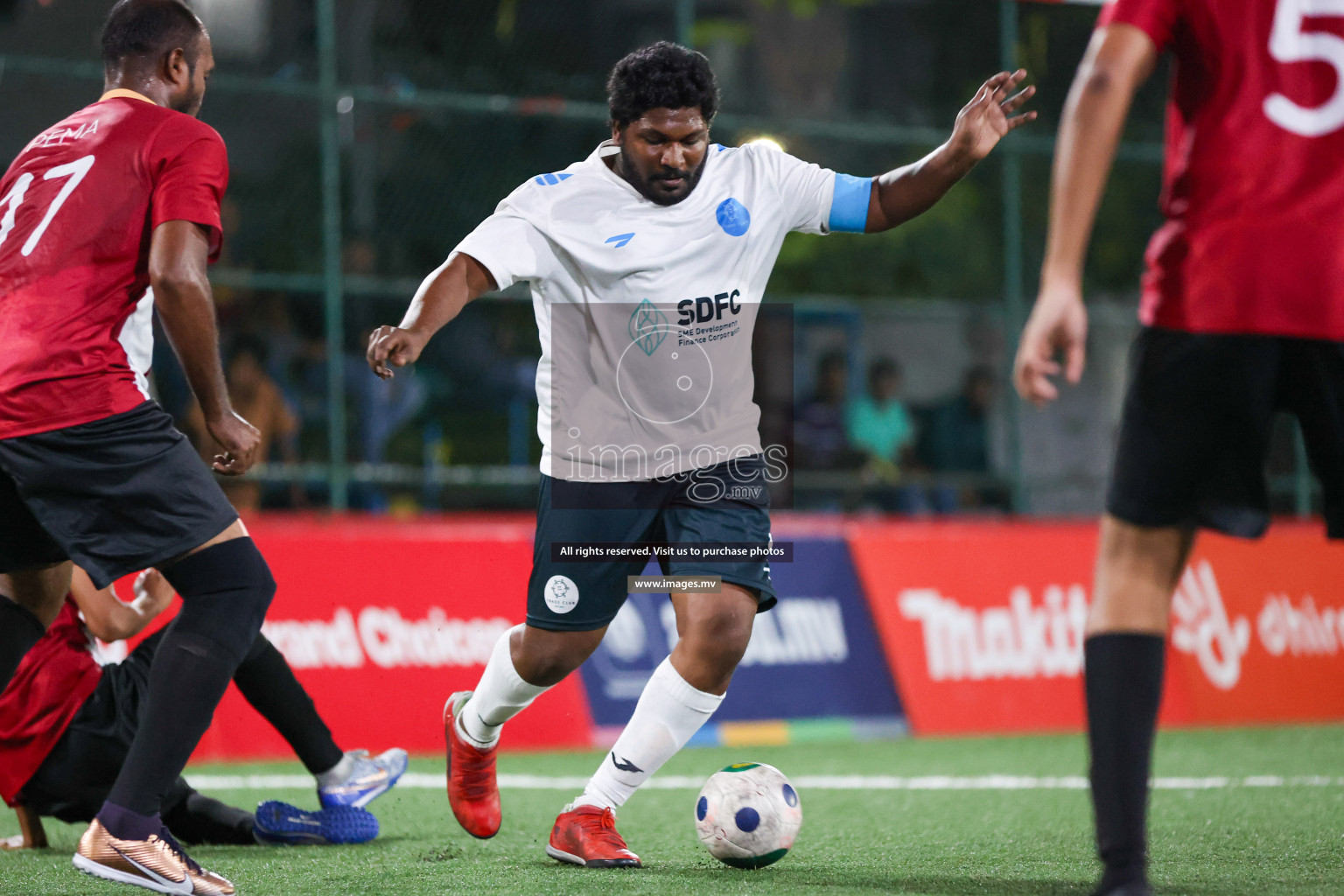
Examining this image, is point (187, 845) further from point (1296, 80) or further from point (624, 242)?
point (1296, 80)

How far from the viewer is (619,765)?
14.6 feet

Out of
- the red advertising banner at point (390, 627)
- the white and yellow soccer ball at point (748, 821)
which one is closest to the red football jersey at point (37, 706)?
the white and yellow soccer ball at point (748, 821)

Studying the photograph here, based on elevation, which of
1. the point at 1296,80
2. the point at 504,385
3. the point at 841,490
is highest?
the point at 1296,80

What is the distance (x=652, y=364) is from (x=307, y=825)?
1761 millimetres

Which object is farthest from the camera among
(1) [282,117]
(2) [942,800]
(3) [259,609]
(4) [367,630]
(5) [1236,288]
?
(1) [282,117]

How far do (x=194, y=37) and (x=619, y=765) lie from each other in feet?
7.68

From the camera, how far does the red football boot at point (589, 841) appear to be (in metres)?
4.23

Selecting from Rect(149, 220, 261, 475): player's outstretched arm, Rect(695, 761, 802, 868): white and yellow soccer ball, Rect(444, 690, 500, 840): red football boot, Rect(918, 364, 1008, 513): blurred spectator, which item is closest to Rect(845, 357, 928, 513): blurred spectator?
Rect(918, 364, 1008, 513): blurred spectator

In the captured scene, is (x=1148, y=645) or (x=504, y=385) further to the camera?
(x=504, y=385)

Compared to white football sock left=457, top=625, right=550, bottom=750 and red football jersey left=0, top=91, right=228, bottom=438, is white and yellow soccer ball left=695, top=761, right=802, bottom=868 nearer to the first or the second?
white football sock left=457, top=625, right=550, bottom=750

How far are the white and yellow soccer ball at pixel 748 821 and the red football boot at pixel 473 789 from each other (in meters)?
0.75

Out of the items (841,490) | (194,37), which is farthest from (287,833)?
(841,490)

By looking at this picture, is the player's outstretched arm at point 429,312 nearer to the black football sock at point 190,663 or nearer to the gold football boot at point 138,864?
the black football sock at point 190,663

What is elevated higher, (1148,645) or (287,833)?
(1148,645)
